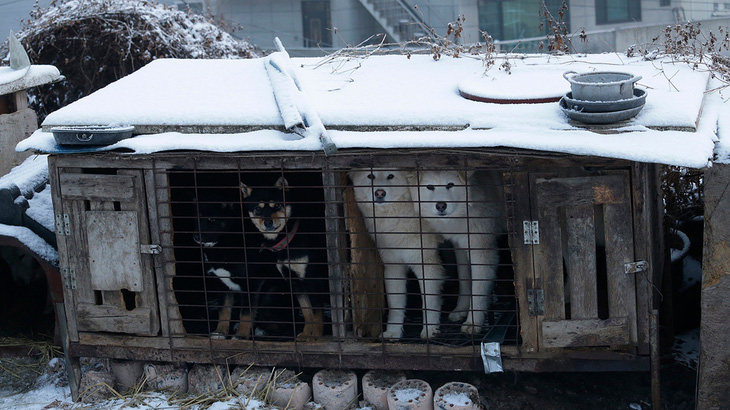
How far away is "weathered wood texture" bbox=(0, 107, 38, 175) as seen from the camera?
6852 millimetres

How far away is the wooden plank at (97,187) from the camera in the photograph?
5.21 meters

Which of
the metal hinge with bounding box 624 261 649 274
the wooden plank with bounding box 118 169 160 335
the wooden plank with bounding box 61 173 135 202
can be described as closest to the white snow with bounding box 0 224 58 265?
the wooden plank with bounding box 61 173 135 202

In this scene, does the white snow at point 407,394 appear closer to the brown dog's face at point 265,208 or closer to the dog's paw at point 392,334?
the dog's paw at point 392,334

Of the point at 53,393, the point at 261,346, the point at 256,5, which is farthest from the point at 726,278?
the point at 256,5

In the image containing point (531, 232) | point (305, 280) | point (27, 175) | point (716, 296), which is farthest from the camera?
point (27, 175)

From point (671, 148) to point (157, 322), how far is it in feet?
11.7

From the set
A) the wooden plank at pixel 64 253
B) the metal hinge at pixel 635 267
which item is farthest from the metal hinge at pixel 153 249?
the metal hinge at pixel 635 267

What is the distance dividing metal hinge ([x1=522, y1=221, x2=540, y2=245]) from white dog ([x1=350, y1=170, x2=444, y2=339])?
0.81 meters

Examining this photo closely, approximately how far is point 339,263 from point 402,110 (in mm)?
1091

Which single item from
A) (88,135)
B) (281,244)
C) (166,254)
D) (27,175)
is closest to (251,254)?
(281,244)

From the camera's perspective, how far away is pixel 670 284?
19.0 ft

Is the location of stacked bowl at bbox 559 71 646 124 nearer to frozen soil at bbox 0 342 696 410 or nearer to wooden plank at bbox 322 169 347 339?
wooden plank at bbox 322 169 347 339

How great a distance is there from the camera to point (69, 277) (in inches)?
216

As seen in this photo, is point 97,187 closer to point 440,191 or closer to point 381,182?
point 381,182
